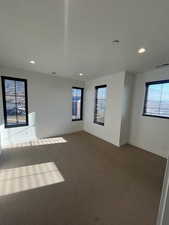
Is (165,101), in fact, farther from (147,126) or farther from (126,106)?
(126,106)

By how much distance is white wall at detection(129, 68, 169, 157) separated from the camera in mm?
3039

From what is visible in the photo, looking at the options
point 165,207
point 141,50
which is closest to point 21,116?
point 141,50

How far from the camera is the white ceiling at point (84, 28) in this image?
1.19 metres

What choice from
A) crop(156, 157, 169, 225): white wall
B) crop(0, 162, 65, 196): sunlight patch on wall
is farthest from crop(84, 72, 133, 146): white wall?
crop(156, 157, 169, 225): white wall

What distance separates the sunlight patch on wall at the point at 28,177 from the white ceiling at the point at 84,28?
252 centimetres

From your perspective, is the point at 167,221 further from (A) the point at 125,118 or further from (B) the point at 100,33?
(A) the point at 125,118

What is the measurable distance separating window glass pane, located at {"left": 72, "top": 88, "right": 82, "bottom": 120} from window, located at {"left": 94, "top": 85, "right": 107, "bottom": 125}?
94 centimetres

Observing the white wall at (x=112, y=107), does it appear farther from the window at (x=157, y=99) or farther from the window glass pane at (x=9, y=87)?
the window glass pane at (x=9, y=87)

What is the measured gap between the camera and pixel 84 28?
154 centimetres

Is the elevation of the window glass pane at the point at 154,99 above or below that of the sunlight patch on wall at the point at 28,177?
above

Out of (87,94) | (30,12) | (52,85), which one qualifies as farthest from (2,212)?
(87,94)

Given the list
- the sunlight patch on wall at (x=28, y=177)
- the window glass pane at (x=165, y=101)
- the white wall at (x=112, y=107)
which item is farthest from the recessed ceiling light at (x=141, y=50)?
the sunlight patch on wall at (x=28, y=177)

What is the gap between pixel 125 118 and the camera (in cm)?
370

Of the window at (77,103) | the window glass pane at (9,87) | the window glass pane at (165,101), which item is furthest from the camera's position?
the window at (77,103)
